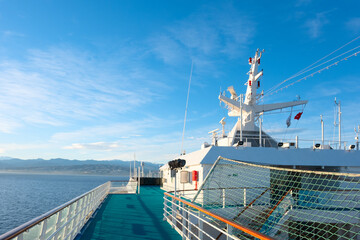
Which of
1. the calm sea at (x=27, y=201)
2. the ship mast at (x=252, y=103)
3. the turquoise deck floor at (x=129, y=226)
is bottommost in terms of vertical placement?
the calm sea at (x=27, y=201)

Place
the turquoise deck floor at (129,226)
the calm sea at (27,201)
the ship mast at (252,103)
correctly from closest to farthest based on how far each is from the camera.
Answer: the turquoise deck floor at (129,226)
the ship mast at (252,103)
the calm sea at (27,201)

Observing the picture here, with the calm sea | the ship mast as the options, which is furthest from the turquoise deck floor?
the calm sea

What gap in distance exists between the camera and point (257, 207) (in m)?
12.4

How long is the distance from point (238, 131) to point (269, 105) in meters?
2.99

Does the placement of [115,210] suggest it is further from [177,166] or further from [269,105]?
[269,105]

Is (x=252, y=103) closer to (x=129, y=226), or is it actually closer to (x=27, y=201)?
(x=129, y=226)

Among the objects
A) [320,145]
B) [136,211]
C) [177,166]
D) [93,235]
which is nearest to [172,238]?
[93,235]

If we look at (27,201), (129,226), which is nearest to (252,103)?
(129,226)

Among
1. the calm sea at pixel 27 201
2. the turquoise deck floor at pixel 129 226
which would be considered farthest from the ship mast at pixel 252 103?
the calm sea at pixel 27 201

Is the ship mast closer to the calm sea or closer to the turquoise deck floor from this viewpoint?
the turquoise deck floor

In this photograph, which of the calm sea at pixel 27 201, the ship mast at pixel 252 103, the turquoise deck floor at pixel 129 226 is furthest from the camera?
the calm sea at pixel 27 201

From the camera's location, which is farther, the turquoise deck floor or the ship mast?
the ship mast

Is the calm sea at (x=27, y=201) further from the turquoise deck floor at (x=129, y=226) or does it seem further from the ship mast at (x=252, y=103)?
the ship mast at (x=252, y=103)

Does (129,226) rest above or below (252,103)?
below
